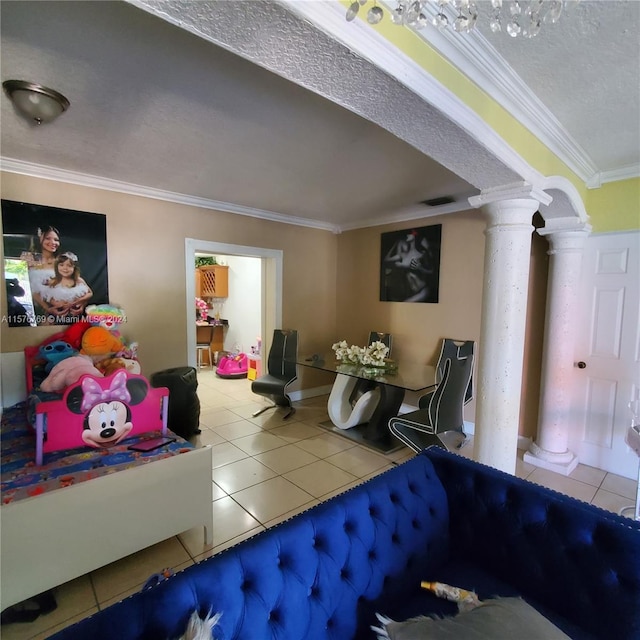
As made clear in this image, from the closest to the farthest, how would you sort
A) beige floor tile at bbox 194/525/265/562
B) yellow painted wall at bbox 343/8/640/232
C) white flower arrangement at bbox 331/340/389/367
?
1. yellow painted wall at bbox 343/8/640/232
2. beige floor tile at bbox 194/525/265/562
3. white flower arrangement at bbox 331/340/389/367

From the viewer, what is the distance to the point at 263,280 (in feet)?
15.2

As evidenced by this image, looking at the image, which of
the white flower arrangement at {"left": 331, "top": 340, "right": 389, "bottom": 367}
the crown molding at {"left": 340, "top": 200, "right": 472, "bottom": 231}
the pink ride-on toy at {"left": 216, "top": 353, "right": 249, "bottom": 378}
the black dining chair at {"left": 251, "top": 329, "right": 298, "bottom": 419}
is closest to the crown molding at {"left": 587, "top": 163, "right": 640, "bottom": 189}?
the crown molding at {"left": 340, "top": 200, "right": 472, "bottom": 231}

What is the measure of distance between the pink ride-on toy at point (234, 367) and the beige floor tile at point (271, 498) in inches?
135

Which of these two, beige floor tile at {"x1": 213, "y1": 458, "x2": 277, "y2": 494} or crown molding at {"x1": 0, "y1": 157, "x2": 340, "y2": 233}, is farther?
crown molding at {"x1": 0, "y1": 157, "x2": 340, "y2": 233}

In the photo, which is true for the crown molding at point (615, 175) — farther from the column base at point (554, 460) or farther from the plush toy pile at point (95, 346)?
the plush toy pile at point (95, 346)

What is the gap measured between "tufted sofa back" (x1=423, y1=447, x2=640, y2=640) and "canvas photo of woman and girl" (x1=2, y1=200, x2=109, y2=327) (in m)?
3.26

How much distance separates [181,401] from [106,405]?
1.48m

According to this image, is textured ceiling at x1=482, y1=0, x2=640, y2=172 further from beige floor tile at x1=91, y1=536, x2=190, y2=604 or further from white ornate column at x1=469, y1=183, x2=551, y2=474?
beige floor tile at x1=91, y1=536, x2=190, y2=604

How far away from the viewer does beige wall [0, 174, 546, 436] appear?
3.21m

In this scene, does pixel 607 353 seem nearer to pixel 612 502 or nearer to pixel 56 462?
pixel 612 502

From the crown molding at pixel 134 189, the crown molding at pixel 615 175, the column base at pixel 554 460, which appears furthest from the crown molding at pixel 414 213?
the column base at pixel 554 460

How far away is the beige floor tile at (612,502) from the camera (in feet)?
7.78

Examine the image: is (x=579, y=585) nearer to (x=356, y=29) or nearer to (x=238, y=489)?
(x=356, y=29)

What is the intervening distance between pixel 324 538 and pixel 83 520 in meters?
1.24
